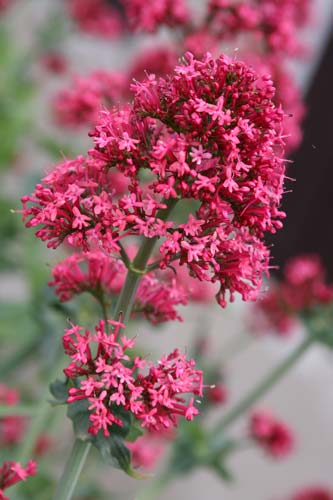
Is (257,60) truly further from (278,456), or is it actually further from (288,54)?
(278,456)

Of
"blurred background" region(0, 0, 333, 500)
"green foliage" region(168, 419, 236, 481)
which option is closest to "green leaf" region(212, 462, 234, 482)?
"green foliage" region(168, 419, 236, 481)

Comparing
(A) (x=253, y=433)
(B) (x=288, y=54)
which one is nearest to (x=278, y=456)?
(A) (x=253, y=433)

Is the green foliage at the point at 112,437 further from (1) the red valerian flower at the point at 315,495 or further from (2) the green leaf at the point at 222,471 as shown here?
(1) the red valerian flower at the point at 315,495

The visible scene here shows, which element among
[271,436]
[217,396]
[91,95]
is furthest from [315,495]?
[91,95]

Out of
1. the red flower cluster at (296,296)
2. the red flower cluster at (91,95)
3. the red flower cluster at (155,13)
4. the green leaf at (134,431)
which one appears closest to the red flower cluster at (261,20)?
the red flower cluster at (155,13)

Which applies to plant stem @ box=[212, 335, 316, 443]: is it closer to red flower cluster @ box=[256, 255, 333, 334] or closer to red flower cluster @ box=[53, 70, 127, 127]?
red flower cluster @ box=[256, 255, 333, 334]

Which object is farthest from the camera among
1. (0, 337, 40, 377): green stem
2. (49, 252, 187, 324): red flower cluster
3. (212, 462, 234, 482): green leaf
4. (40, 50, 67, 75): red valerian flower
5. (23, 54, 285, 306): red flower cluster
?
(40, 50, 67, 75): red valerian flower
